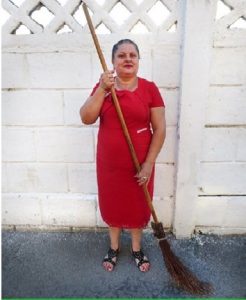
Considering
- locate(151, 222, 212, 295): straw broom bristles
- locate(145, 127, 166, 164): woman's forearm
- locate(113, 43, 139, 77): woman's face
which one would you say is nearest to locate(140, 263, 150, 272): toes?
locate(151, 222, 212, 295): straw broom bristles

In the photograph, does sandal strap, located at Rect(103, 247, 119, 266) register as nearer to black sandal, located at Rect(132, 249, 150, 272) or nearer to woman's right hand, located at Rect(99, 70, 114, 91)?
black sandal, located at Rect(132, 249, 150, 272)

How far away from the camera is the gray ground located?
2461 mm

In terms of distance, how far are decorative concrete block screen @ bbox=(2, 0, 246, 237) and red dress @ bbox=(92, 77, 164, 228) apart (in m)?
0.47

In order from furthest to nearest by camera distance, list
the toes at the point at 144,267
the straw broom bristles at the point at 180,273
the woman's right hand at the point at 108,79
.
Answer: the toes at the point at 144,267, the straw broom bristles at the point at 180,273, the woman's right hand at the point at 108,79

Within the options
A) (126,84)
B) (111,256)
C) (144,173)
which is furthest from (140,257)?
(126,84)

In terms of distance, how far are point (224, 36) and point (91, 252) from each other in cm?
216

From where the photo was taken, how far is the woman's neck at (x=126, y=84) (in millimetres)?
2248

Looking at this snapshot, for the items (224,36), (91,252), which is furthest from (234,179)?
(91,252)

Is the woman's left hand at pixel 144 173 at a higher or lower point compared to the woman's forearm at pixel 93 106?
lower

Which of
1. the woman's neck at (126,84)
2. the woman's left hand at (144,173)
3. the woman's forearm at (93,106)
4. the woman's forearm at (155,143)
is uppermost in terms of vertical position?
the woman's neck at (126,84)

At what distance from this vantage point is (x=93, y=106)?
217 cm

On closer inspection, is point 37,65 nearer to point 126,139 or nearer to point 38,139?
point 38,139

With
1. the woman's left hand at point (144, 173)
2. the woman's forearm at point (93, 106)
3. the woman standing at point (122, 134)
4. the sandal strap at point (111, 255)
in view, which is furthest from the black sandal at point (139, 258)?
the woman's forearm at point (93, 106)

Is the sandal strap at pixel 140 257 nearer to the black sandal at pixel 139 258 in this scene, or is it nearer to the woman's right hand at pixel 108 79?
the black sandal at pixel 139 258
